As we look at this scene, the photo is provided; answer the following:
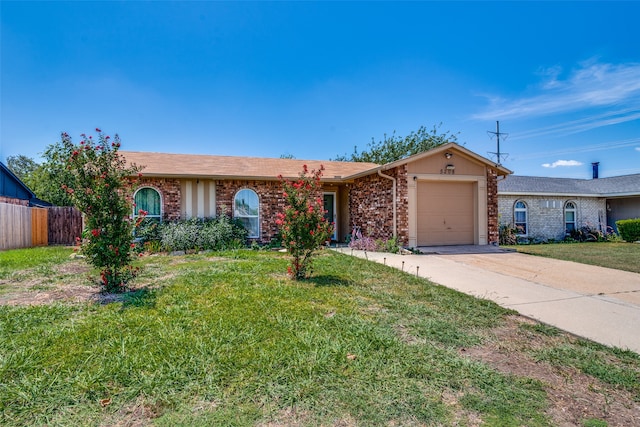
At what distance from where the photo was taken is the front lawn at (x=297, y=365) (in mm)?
2379

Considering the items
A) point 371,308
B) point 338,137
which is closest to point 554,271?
point 371,308

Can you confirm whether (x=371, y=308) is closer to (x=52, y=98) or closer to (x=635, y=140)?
(x=52, y=98)

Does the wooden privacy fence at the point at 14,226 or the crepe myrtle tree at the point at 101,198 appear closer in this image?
the crepe myrtle tree at the point at 101,198

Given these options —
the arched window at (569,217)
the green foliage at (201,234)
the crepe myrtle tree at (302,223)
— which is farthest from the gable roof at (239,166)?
the arched window at (569,217)

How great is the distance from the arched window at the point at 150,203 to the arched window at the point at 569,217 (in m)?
19.7

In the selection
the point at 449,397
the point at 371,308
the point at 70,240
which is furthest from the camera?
the point at 70,240

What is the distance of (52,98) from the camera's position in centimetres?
1345

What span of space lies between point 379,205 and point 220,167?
252 inches

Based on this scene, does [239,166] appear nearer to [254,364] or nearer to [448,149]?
[448,149]

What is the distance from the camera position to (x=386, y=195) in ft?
39.2

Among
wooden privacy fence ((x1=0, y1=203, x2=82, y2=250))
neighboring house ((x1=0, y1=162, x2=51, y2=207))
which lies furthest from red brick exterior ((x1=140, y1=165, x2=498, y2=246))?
neighboring house ((x1=0, y1=162, x2=51, y2=207))

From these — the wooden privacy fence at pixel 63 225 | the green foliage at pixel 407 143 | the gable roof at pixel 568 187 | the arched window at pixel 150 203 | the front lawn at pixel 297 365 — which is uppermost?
the green foliage at pixel 407 143

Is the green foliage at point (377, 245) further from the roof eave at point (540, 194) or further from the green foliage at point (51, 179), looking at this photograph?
the green foliage at point (51, 179)

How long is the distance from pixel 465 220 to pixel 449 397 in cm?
1068
